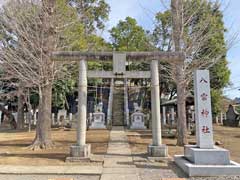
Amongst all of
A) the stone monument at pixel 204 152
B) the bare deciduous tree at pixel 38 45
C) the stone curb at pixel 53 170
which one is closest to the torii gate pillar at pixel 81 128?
the stone curb at pixel 53 170

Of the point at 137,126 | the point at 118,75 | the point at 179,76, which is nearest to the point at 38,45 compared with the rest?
the point at 118,75

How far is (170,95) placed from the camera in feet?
98.4

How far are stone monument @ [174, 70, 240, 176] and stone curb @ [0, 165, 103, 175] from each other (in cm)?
252

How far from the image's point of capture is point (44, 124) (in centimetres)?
1141

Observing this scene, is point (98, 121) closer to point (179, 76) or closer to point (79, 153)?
point (179, 76)

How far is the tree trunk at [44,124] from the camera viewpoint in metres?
11.2

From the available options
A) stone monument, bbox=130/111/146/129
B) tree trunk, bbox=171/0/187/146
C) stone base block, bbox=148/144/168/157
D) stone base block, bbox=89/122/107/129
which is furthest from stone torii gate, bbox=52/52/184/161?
stone base block, bbox=89/122/107/129

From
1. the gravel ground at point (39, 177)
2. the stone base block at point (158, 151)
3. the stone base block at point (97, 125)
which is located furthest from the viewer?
the stone base block at point (97, 125)

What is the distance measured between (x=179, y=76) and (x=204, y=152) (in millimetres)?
5204

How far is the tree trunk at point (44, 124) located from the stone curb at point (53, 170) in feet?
10.5

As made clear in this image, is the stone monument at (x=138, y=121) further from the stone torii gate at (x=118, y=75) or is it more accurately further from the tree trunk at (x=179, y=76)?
the stone torii gate at (x=118, y=75)

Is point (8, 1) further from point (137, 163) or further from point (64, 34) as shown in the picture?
point (137, 163)

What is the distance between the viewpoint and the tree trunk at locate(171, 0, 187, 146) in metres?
12.0

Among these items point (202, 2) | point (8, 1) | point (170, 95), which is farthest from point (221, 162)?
point (170, 95)
